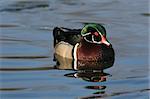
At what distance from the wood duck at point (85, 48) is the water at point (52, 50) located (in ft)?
0.80

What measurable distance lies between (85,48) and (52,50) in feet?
3.14

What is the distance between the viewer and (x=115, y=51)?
51.4ft

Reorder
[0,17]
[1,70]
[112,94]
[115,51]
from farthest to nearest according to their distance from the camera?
[0,17]
[115,51]
[1,70]
[112,94]

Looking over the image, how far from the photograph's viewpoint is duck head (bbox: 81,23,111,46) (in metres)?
15.2

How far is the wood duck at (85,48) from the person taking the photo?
15.0m

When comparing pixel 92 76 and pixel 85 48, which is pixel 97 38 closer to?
pixel 85 48

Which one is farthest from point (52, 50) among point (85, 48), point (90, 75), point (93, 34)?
point (90, 75)

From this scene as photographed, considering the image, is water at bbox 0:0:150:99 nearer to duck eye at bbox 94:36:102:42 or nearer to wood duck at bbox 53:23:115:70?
wood duck at bbox 53:23:115:70

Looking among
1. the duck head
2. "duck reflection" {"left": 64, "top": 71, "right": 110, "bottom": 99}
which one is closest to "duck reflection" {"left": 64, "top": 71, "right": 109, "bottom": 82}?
"duck reflection" {"left": 64, "top": 71, "right": 110, "bottom": 99}

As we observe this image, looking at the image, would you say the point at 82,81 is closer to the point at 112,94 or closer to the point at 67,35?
the point at 112,94

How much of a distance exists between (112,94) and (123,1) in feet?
35.7

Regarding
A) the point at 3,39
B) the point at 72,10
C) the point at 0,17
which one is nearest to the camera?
the point at 3,39

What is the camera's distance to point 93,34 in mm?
15430

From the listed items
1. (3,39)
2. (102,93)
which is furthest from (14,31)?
(102,93)
